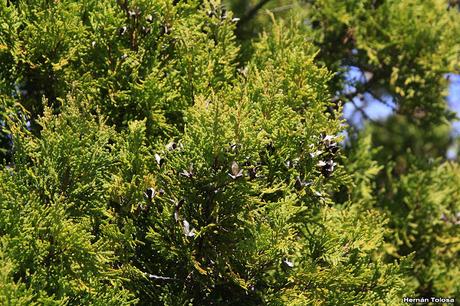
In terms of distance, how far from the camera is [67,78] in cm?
327

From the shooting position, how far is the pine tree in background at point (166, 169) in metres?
2.67

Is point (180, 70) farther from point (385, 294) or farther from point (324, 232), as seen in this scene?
point (385, 294)

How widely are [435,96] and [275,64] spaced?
1.90 metres

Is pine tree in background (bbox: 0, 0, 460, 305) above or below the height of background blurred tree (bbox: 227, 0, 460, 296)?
below

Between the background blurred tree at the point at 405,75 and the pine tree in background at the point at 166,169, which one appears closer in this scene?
the pine tree in background at the point at 166,169

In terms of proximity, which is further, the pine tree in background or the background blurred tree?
the background blurred tree

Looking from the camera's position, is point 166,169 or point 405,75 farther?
point 405,75

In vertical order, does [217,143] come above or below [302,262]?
above

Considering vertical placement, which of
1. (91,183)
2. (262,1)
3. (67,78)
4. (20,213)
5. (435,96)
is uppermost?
(262,1)

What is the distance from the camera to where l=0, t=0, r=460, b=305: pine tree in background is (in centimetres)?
267

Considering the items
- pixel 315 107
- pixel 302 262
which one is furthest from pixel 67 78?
pixel 302 262

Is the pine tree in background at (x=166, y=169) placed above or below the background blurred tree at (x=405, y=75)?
below

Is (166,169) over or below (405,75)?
below

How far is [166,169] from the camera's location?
290 cm
